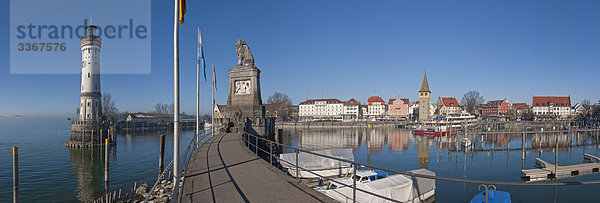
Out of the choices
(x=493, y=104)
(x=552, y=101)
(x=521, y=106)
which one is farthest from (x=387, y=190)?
(x=521, y=106)

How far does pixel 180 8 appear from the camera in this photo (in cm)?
786

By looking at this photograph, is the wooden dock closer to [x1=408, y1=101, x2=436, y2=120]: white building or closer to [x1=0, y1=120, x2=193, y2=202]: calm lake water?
[x1=0, y1=120, x2=193, y2=202]: calm lake water

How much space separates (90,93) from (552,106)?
475ft

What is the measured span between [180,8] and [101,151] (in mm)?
38125

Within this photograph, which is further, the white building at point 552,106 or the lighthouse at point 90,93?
the white building at point 552,106

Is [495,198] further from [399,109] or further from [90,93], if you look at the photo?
[399,109]

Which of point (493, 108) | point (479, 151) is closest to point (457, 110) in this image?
point (493, 108)

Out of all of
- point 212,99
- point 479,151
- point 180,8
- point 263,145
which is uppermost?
point 180,8

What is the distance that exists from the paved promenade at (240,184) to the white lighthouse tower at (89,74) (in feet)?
148

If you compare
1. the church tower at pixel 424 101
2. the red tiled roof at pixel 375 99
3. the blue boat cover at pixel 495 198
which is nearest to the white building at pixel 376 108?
the red tiled roof at pixel 375 99

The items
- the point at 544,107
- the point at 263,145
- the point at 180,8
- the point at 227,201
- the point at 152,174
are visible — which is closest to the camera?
the point at 227,201

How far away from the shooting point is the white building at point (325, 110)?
11919 cm

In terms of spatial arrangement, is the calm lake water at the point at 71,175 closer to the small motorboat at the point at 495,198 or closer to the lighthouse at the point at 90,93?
the lighthouse at the point at 90,93

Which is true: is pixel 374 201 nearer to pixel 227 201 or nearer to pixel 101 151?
pixel 227 201
